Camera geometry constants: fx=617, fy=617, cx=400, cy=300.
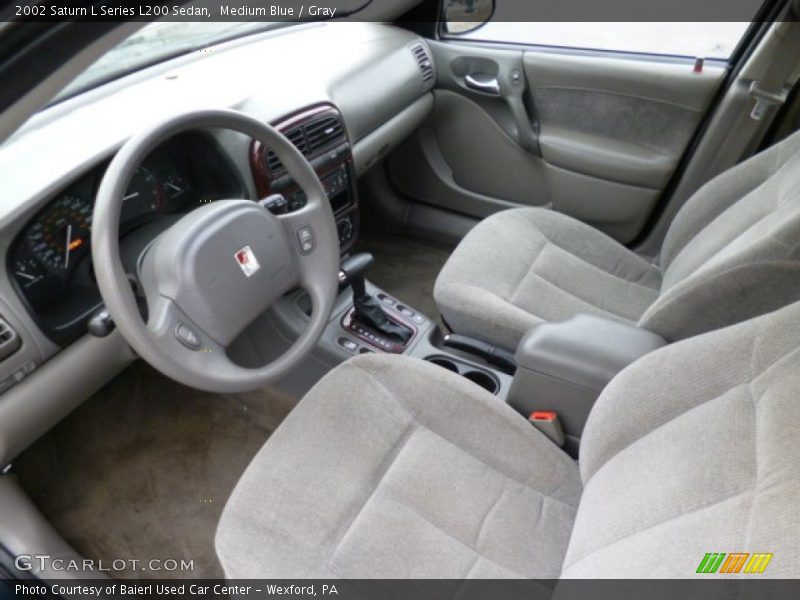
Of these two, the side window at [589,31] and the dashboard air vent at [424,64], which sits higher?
the side window at [589,31]

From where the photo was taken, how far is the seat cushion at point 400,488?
903 mm

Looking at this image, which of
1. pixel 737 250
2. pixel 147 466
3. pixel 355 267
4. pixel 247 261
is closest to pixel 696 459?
pixel 737 250

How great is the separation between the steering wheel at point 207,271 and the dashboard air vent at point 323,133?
0.45m

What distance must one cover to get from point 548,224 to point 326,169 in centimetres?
60

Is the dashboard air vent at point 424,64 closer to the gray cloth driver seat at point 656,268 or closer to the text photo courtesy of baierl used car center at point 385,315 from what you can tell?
the text photo courtesy of baierl used car center at point 385,315

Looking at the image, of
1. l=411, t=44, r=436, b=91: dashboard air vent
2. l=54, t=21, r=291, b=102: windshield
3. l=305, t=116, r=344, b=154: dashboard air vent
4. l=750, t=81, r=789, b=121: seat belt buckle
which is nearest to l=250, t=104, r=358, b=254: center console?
l=305, t=116, r=344, b=154: dashboard air vent

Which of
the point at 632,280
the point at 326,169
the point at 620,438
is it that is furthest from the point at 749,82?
the point at 620,438

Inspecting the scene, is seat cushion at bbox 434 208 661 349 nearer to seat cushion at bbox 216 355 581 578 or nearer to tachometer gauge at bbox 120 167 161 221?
seat cushion at bbox 216 355 581 578

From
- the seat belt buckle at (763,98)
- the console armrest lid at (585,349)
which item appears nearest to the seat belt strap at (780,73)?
the seat belt buckle at (763,98)

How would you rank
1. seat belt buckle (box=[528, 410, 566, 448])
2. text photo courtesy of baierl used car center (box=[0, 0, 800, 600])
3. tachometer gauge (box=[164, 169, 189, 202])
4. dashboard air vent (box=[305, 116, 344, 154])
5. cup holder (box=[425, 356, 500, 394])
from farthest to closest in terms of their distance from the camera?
1. dashboard air vent (box=[305, 116, 344, 154])
2. cup holder (box=[425, 356, 500, 394])
3. tachometer gauge (box=[164, 169, 189, 202])
4. seat belt buckle (box=[528, 410, 566, 448])
5. text photo courtesy of baierl used car center (box=[0, 0, 800, 600])

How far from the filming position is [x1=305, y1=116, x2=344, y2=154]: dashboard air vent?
1.54 metres

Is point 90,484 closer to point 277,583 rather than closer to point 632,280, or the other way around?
point 277,583

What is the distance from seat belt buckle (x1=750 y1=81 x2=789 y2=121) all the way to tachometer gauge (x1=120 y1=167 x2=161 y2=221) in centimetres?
154

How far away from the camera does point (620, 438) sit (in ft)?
2.76
